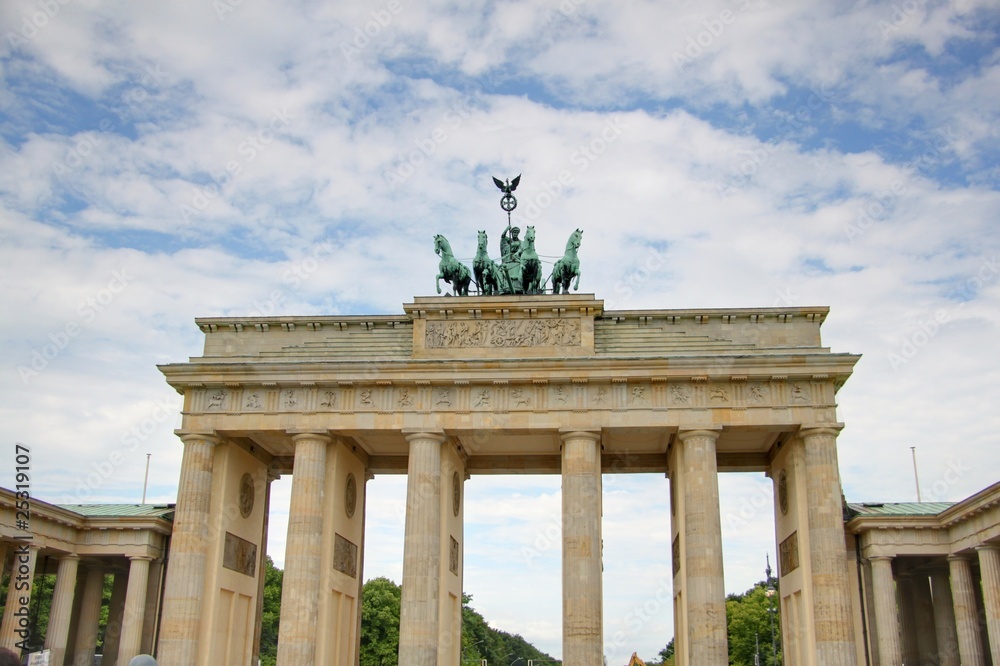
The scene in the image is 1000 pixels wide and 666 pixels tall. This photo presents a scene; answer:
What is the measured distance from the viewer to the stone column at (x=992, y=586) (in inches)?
1240

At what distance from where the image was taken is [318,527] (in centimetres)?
3416

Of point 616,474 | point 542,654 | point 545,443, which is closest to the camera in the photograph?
point 545,443

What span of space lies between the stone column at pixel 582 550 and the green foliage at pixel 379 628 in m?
42.8

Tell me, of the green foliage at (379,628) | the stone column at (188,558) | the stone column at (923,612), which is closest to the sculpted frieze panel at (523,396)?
the stone column at (188,558)

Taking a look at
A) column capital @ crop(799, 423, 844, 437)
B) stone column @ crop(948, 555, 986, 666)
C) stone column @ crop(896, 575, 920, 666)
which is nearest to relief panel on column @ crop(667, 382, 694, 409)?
column capital @ crop(799, 423, 844, 437)

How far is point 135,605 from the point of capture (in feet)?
120

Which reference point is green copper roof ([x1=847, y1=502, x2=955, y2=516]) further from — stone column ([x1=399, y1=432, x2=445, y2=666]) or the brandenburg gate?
stone column ([x1=399, y1=432, x2=445, y2=666])

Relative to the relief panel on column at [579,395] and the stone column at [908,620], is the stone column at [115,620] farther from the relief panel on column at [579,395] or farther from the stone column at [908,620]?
the stone column at [908,620]

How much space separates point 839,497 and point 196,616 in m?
23.3

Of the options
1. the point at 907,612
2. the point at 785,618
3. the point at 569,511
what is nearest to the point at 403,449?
the point at 569,511

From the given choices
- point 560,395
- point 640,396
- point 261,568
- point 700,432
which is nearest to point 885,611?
point 700,432

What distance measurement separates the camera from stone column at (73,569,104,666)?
39.7m

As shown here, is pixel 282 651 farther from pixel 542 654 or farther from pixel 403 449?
pixel 542 654

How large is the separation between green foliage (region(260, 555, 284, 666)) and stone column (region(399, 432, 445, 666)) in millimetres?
44629
